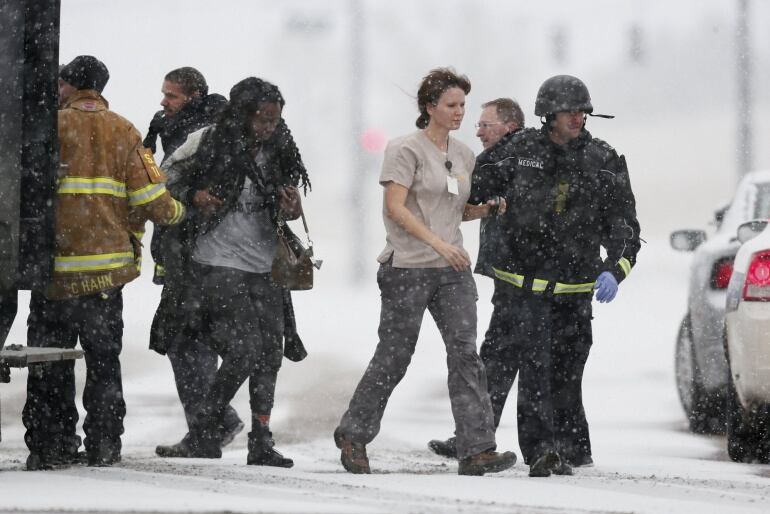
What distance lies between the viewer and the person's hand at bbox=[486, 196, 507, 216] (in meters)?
8.09

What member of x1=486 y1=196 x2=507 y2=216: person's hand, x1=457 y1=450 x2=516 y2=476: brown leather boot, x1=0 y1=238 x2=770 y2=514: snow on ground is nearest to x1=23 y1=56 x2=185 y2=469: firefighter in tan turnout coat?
x1=0 y1=238 x2=770 y2=514: snow on ground

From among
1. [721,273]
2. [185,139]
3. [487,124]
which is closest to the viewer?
[185,139]

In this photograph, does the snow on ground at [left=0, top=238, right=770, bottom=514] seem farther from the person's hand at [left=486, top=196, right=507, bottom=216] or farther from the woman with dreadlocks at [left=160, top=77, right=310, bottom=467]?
the person's hand at [left=486, top=196, right=507, bottom=216]

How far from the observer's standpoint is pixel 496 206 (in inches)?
319

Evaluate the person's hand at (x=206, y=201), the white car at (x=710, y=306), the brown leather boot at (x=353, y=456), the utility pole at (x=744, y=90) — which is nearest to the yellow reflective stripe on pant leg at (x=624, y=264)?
the brown leather boot at (x=353, y=456)

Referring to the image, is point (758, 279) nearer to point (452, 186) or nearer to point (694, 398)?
point (452, 186)

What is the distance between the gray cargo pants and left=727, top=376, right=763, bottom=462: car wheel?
6.33 ft

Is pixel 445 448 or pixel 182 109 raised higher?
pixel 182 109

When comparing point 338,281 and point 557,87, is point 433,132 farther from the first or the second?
point 338,281

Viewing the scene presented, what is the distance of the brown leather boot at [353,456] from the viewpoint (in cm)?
789

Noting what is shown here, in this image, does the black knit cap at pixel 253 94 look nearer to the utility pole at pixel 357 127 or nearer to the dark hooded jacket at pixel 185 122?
the dark hooded jacket at pixel 185 122

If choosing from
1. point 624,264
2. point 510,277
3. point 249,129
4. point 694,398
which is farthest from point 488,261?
point 694,398

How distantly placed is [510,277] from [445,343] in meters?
0.73

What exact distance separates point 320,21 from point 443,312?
126ft
